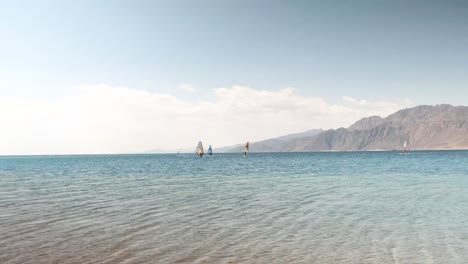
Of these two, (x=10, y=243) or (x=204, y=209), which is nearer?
(x=10, y=243)

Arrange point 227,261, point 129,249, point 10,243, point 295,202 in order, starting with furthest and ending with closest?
1. point 295,202
2. point 10,243
3. point 129,249
4. point 227,261

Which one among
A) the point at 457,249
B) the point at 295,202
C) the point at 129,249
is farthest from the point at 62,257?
the point at 295,202

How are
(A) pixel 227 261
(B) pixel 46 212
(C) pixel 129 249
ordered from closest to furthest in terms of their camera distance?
(A) pixel 227 261 < (C) pixel 129 249 < (B) pixel 46 212

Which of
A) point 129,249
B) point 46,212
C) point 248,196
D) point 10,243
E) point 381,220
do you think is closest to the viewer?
point 129,249

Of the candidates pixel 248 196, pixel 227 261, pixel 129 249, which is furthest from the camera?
pixel 248 196

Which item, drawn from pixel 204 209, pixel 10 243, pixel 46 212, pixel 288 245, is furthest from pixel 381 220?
pixel 46 212

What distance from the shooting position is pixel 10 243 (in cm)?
1648

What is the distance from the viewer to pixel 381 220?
859 inches

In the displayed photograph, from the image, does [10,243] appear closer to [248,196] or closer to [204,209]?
[204,209]

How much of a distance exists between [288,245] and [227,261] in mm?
3308

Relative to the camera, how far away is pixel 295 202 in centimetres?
2944

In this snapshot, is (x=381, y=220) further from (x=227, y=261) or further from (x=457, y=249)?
(x=227, y=261)

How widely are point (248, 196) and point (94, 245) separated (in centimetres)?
1929

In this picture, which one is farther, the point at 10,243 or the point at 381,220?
the point at 381,220
